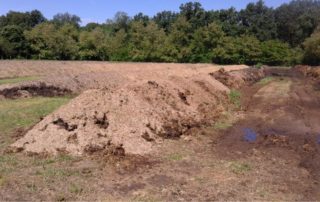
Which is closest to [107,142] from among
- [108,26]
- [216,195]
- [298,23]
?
[216,195]

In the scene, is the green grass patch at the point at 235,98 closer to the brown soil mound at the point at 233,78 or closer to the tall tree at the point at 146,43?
the brown soil mound at the point at 233,78

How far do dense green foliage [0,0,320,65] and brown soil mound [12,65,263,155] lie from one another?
48501 millimetres

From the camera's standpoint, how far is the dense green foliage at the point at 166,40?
211 ft

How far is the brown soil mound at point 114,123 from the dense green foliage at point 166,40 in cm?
4850

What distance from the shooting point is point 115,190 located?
9562 mm

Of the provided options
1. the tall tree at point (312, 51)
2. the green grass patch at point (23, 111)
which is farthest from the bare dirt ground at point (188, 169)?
the tall tree at point (312, 51)

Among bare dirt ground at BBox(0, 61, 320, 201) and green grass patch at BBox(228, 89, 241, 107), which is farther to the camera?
green grass patch at BBox(228, 89, 241, 107)

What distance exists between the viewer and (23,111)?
18781 millimetres

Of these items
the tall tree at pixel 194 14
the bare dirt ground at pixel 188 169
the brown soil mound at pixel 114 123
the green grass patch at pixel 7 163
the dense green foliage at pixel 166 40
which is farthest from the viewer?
the tall tree at pixel 194 14

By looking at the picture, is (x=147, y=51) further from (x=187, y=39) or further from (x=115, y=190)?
(x=115, y=190)

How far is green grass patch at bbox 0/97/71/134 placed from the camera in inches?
641

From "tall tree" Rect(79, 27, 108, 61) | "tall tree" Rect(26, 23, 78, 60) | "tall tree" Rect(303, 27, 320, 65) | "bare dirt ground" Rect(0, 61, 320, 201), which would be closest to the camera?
"bare dirt ground" Rect(0, 61, 320, 201)

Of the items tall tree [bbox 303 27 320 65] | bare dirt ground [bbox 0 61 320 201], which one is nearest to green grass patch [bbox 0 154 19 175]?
bare dirt ground [bbox 0 61 320 201]

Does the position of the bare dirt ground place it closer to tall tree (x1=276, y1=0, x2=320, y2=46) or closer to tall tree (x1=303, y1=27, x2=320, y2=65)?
tall tree (x1=303, y1=27, x2=320, y2=65)
